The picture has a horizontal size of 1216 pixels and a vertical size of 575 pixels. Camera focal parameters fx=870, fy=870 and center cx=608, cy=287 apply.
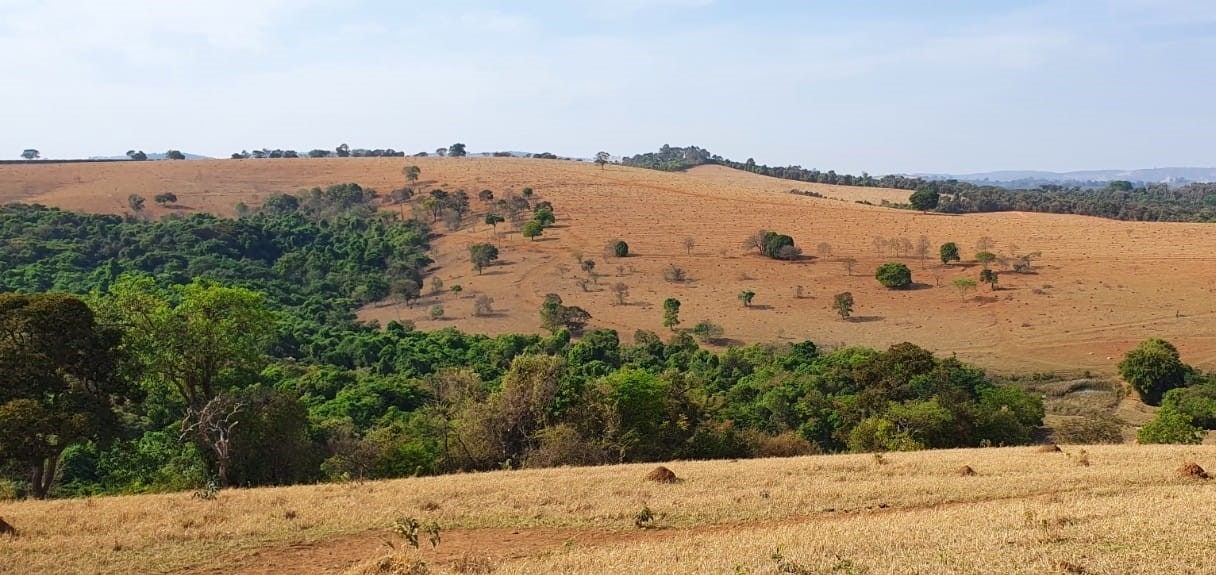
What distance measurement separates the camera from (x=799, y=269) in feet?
236

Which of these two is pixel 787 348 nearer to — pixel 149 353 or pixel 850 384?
pixel 850 384

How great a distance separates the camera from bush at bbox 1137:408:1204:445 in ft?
92.0

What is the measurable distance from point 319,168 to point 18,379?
105710 mm

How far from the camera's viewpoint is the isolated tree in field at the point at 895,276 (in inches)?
2601

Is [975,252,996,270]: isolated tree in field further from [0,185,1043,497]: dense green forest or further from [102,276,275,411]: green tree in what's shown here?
[102,276,275,411]: green tree

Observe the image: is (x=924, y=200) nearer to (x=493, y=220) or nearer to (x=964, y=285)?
(x=964, y=285)

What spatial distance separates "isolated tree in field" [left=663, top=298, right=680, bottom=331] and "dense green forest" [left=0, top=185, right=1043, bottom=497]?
553cm

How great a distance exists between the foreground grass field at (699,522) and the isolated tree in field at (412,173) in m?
93.7

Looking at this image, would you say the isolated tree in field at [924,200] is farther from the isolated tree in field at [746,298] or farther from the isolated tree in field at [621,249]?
the isolated tree in field at [746,298]

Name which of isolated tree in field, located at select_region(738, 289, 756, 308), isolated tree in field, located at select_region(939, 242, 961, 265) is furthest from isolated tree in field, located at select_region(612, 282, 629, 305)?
isolated tree in field, located at select_region(939, 242, 961, 265)

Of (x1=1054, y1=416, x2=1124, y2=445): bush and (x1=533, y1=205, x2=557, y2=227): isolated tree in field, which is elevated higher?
(x1=533, y1=205, x2=557, y2=227): isolated tree in field

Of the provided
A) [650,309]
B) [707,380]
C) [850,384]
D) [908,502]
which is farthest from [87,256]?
[908,502]

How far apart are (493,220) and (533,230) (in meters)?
6.52

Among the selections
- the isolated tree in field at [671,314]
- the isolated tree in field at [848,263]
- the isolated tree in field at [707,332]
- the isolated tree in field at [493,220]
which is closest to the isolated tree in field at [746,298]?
the isolated tree in field at [707,332]
